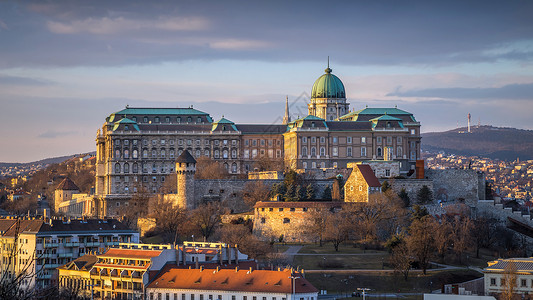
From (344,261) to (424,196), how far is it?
2544cm

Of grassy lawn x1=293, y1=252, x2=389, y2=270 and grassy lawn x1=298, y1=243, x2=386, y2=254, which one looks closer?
grassy lawn x1=293, y1=252, x2=389, y2=270

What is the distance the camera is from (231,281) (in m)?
77.3

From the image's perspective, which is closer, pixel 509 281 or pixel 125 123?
pixel 509 281

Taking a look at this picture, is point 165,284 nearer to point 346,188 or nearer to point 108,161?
point 346,188

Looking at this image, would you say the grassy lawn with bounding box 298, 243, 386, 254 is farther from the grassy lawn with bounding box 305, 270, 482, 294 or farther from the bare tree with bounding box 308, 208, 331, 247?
the grassy lawn with bounding box 305, 270, 482, 294

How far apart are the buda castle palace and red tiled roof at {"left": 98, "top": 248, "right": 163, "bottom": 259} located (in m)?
55.4

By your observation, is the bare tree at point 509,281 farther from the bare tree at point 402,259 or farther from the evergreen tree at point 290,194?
the evergreen tree at point 290,194

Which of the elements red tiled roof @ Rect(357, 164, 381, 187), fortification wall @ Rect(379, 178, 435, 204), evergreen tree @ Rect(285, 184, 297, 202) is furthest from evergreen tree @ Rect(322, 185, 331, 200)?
fortification wall @ Rect(379, 178, 435, 204)

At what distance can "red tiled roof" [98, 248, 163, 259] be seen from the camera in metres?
84.6

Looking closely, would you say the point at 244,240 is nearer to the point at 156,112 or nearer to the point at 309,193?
the point at 309,193

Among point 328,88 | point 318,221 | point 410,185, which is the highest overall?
point 328,88

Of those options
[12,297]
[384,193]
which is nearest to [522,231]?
[384,193]

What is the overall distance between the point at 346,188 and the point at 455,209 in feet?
46.3

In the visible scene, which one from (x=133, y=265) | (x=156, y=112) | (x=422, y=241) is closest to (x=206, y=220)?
(x=422, y=241)
